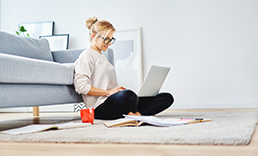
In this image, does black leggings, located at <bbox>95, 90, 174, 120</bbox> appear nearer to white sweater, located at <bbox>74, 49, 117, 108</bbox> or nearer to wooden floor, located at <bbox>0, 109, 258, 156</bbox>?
white sweater, located at <bbox>74, 49, 117, 108</bbox>

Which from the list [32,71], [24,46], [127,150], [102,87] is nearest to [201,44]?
[102,87]

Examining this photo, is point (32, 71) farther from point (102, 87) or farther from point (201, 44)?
point (201, 44)

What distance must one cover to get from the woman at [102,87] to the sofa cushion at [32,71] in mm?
85

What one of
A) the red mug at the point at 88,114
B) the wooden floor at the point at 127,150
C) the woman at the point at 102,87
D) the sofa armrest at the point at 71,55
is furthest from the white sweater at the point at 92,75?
the wooden floor at the point at 127,150

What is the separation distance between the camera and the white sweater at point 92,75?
1.78 metres

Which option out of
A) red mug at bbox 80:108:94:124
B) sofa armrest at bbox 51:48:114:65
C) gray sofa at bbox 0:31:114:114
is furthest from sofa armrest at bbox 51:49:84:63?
red mug at bbox 80:108:94:124

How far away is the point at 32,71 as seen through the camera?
4.99 feet

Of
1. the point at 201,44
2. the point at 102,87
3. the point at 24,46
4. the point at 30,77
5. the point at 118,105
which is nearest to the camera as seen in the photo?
the point at 30,77

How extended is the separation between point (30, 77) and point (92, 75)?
490 mm

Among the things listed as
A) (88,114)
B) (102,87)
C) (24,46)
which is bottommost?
(88,114)

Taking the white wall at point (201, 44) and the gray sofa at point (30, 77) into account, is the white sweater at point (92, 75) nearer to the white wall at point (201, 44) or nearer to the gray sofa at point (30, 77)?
the gray sofa at point (30, 77)

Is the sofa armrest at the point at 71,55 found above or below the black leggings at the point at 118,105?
above

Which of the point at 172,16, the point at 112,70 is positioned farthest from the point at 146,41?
the point at 112,70

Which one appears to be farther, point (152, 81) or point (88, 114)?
point (152, 81)
